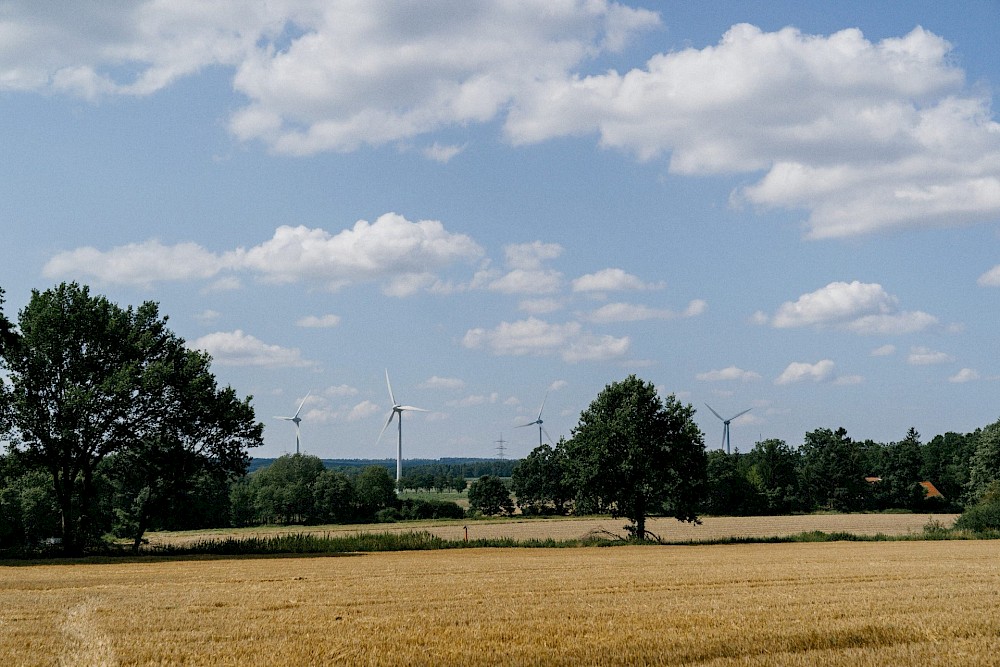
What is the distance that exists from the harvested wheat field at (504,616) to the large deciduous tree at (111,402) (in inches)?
543

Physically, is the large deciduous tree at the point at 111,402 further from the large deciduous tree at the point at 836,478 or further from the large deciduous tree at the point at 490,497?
the large deciduous tree at the point at 836,478

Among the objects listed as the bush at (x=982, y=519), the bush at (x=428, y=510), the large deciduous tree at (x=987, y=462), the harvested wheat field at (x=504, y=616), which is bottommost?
the bush at (x=428, y=510)

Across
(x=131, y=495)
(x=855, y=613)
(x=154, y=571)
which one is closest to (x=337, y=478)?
(x=131, y=495)

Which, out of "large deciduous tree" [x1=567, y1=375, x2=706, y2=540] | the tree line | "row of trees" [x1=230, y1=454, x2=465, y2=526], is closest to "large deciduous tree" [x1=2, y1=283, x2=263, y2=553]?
the tree line

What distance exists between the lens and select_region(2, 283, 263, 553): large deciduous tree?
150ft

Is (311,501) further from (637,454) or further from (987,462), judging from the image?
(987,462)

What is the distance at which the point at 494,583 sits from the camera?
1073 inches

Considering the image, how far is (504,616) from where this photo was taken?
61.7ft

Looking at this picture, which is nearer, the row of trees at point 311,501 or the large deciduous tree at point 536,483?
the row of trees at point 311,501

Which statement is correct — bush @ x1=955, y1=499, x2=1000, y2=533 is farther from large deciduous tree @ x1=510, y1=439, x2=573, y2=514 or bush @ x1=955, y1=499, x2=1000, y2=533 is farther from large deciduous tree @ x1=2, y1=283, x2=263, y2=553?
large deciduous tree @ x1=510, y1=439, x2=573, y2=514

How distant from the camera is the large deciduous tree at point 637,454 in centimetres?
5828

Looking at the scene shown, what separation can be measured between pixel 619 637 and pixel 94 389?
38.2 m

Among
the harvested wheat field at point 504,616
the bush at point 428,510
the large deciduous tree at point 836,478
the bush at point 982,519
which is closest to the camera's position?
the harvested wheat field at point 504,616

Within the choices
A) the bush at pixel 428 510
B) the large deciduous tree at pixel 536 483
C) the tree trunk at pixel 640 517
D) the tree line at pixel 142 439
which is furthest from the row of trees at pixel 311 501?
the tree trunk at pixel 640 517
